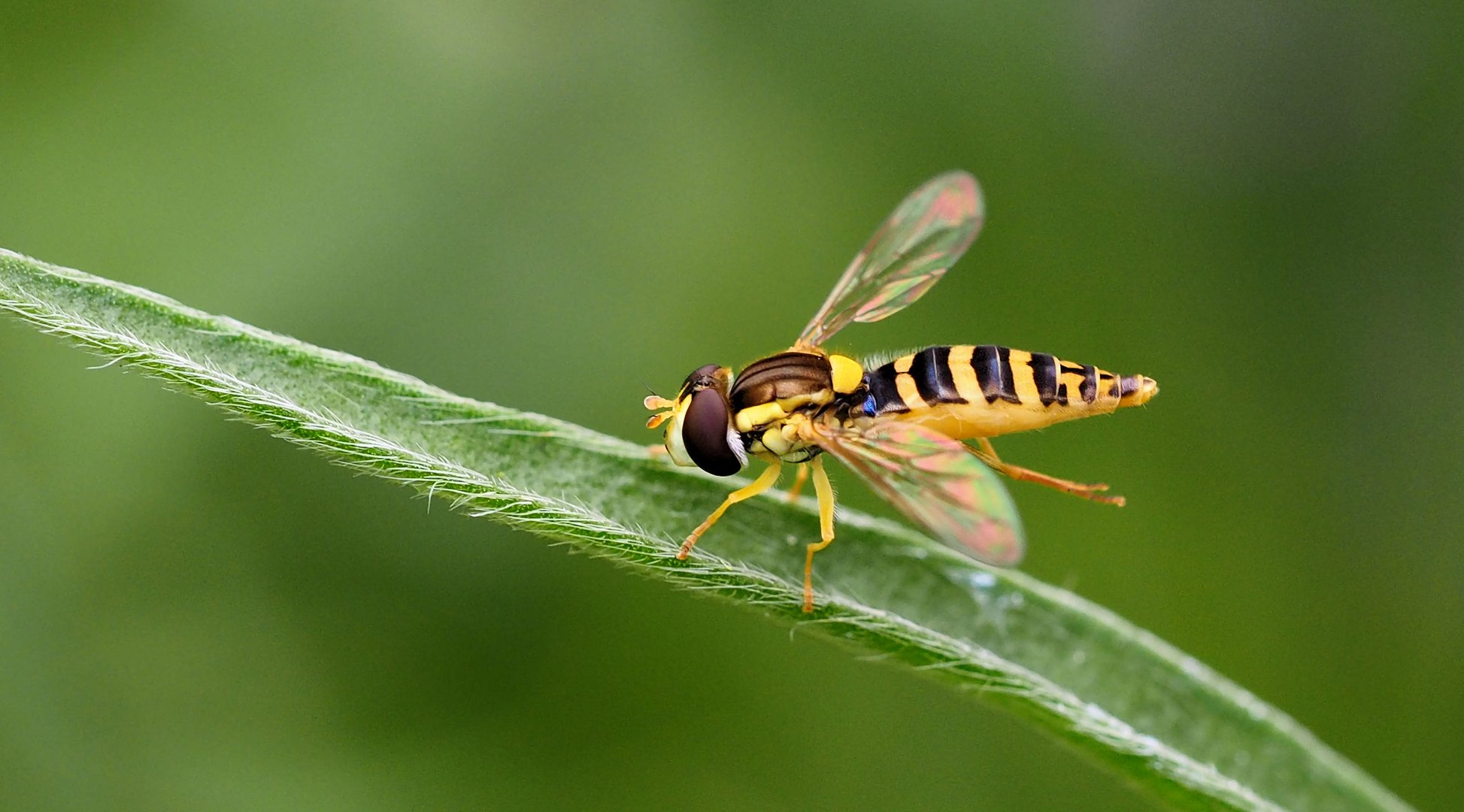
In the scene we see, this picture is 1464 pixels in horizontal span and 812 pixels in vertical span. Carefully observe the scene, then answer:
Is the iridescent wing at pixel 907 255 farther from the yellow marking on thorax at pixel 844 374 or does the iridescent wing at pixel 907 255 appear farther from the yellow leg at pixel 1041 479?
the yellow leg at pixel 1041 479

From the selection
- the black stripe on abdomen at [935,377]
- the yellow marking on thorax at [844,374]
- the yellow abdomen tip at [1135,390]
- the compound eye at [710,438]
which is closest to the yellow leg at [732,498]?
the compound eye at [710,438]

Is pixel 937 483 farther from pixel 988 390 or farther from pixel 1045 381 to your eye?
pixel 1045 381

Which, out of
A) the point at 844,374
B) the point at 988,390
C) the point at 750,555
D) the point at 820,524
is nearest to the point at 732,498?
the point at 750,555

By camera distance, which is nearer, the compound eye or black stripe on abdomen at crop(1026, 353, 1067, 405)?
the compound eye

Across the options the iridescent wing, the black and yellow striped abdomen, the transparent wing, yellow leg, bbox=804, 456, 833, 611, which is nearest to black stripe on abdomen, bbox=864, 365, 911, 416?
the black and yellow striped abdomen

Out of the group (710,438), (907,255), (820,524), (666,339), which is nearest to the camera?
(820,524)

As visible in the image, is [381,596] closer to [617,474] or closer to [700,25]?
[617,474]

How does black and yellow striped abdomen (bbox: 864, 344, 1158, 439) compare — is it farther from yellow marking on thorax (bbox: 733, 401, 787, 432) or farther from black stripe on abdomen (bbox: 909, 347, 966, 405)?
yellow marking on thorax (bbox: 733, 401, 787, 432)

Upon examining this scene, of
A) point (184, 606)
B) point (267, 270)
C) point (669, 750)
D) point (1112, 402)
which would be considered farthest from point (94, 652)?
point (1112, 402)
